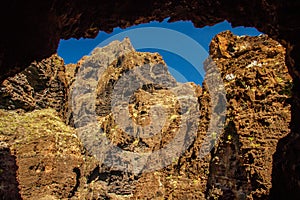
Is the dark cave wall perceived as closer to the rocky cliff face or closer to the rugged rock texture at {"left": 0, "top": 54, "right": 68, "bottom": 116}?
the rocky cliff face

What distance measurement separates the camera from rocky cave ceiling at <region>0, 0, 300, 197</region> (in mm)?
4957

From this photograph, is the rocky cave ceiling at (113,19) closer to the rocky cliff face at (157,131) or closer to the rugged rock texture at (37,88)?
the rocky cliff face at (157,131)

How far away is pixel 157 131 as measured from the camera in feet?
112

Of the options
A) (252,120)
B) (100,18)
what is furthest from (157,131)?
(100,18)

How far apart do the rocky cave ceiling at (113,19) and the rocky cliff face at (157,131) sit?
1.52 metres

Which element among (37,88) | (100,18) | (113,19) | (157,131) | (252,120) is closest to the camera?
(100,18)

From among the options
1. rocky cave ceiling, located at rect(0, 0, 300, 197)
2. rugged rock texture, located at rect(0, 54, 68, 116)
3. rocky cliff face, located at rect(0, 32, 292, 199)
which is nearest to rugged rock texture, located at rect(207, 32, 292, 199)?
rocky cliff face, located at rect(0, 32, 292, 199)

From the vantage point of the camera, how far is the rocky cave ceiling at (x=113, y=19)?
4.96 m

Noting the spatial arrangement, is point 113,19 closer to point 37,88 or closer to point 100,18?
point 100,18

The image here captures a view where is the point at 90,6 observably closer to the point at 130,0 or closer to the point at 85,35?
the point at 130,0

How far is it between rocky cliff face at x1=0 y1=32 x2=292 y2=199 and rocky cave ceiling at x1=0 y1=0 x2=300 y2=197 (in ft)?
4.99

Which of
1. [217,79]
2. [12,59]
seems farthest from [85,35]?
[217,79]

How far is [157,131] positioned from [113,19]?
88.8 ft

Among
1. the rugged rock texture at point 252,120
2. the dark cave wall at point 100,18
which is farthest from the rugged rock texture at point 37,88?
the rugged rock texture at point 252,120
